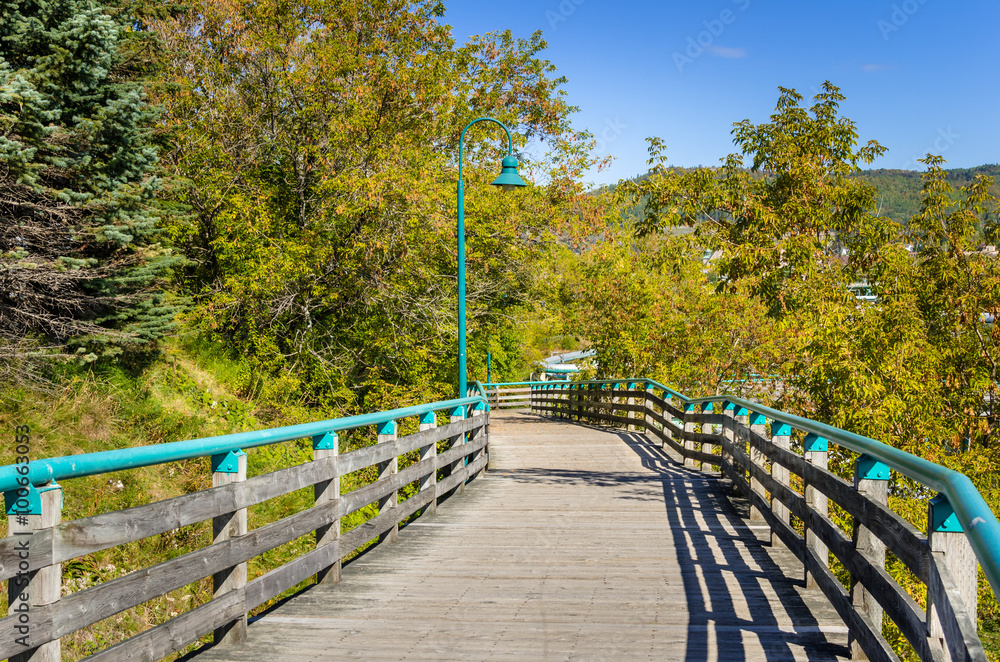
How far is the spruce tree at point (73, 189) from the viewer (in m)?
11.7

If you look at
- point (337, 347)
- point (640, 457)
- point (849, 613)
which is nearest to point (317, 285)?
point (337, 347)

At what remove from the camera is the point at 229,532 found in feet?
14.9

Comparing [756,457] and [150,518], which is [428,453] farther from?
[150,518]

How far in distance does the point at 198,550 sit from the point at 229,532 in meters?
0.43

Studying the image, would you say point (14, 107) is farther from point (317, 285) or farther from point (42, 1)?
point (317, 285)

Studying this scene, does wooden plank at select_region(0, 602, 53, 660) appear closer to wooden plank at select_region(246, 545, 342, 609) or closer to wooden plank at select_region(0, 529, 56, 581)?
wooden plank at select_region(0, 529, 56, 581)

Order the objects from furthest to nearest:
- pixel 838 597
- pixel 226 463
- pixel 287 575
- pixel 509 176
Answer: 1. pixel 509 176
2. pixel 287 575
3. pixel 838 597
4. pixel 226 463

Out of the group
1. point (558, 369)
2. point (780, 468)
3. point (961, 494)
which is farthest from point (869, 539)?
point (558, 369)

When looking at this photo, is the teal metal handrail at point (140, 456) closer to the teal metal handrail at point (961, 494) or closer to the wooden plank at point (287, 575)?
the wooden plank at point (287, 575)

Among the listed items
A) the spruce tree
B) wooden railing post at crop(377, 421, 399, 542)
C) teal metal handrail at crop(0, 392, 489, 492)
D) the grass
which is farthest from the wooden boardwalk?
the spruce tree

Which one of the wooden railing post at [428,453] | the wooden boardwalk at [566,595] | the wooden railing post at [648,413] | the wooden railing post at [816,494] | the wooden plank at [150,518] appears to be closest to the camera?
the wooden plank at [150,518]

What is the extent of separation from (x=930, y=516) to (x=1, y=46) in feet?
44.7

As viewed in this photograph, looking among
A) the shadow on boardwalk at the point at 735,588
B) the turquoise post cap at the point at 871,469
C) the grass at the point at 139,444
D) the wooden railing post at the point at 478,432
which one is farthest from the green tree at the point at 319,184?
the turquoise post cap at the point at 871,469

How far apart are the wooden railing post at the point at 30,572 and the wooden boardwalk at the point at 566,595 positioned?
152cm
